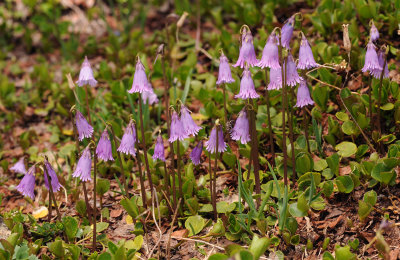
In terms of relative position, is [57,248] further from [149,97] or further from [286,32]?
[286,32]

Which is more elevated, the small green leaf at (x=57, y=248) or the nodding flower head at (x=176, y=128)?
the nodding flower head at (x=176, y=128)

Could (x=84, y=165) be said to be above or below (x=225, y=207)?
above

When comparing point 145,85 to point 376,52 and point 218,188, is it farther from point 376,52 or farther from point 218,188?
point 376,52

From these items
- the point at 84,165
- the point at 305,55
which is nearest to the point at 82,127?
the point at 84,165

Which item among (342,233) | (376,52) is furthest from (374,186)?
(376,52)

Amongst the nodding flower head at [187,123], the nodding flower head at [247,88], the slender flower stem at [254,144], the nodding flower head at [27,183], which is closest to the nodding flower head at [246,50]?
the nodding flower head at [247,88]

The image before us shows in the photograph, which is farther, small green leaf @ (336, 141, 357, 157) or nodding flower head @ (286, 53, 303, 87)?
small green leaf @ (336, 141, 357, 157)

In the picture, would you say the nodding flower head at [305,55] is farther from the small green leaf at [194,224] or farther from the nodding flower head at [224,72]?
the small green leaf at [194,224]

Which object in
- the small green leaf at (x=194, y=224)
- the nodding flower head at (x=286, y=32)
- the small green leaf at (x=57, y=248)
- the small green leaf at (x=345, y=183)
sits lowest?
the small green leaf at (x=57, y=248)

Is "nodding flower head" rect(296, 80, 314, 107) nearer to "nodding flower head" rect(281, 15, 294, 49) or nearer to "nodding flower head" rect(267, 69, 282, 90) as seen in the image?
"nodding flower head" rect(267, 69, 282, 90)

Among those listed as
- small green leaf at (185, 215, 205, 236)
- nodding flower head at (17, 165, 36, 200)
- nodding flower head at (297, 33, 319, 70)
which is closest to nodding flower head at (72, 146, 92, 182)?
nodding flower head at (17, 165, 36, 200)
